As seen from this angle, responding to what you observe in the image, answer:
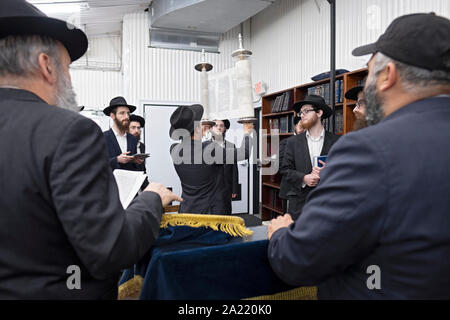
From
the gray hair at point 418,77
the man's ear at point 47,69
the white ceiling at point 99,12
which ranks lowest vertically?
the gray hair at point 418,77

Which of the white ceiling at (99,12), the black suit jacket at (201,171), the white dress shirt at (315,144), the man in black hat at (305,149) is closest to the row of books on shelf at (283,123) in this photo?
the man in black hat at (305,149)

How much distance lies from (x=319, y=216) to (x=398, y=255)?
0.65ft

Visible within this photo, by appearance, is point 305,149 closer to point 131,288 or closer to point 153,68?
point 131,288

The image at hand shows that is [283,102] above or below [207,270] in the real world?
above

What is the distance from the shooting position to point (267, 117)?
207 inches

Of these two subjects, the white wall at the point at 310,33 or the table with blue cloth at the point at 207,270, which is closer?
the table with blue cloth at the point at 207,270

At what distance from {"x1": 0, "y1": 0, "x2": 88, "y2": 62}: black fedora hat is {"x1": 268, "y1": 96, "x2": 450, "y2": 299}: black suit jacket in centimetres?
84

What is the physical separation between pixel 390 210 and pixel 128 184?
0.91m

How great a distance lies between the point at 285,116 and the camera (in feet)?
16.1

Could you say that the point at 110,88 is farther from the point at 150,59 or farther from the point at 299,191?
the point at 299,191

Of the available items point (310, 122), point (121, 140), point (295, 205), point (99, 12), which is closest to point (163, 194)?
point (295, 205)

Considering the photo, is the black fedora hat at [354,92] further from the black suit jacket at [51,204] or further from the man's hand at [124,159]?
the black suit jacket at [51,204]

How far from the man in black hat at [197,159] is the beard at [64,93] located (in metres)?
1.60

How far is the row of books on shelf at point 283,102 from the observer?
15.0ft
